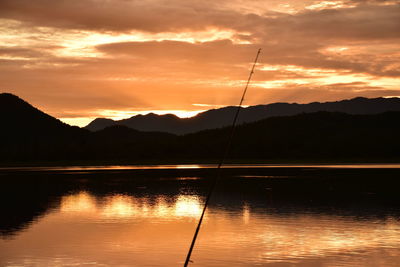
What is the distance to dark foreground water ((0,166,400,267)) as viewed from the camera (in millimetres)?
19477

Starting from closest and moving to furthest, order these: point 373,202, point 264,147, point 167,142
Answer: point 373,202 < point 264,147 < point 167,142

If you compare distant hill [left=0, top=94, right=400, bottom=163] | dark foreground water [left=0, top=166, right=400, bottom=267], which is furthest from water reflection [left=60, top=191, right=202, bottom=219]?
distant hill [left=0, top=94, right=400, bottom=163]

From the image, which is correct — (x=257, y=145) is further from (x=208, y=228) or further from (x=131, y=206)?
(x=208, y=228)

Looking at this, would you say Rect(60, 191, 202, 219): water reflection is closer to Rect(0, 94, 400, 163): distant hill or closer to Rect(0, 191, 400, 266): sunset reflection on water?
Rect(0, 191, 400, 266): sunset reflection on water

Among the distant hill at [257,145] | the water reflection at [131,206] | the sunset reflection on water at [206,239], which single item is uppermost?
A: the distant hill at [257,145]

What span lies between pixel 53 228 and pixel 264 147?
141m

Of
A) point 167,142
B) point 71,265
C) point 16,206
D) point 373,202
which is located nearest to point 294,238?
point 71,265

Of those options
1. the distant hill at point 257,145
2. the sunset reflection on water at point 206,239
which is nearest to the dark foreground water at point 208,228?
the sunset reflection on water at point 206,239

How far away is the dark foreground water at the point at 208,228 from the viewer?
63.9 ft

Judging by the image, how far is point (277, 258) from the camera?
62.8 feet

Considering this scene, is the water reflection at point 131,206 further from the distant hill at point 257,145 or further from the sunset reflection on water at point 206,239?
the distant hill at point 257,145

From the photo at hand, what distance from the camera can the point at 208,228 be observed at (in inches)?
1003

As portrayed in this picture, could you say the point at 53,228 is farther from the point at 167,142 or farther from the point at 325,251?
the point at 167,142

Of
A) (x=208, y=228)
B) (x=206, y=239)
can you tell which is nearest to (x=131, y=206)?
(x=208, y=228)
